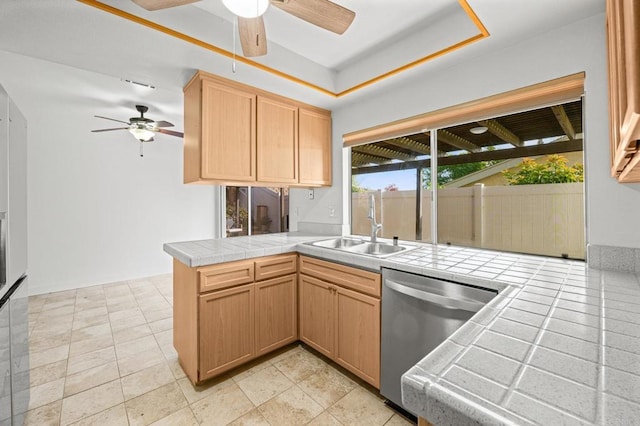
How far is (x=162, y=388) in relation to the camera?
1.92m

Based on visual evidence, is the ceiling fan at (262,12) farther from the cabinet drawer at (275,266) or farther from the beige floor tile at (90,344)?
the beige floor tile at (90,344)

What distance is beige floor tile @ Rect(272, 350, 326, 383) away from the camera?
2045mm

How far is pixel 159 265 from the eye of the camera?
487cm

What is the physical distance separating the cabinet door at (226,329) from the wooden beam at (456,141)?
1.97 metres

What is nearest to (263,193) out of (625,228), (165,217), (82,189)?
(165,217)

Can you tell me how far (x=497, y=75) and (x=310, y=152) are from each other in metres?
1.68

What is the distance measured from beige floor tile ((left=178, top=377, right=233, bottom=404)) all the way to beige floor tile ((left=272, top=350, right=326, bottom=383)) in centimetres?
40

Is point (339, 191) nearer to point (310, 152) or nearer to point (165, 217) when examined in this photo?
point (310, 152)

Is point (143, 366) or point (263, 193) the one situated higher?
point (263, 193)

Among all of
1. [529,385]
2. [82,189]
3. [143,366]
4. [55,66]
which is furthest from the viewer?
[82,189]

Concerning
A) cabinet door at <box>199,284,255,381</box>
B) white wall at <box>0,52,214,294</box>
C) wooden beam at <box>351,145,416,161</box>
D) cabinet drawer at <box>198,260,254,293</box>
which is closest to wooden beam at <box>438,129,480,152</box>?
wooden beam at <box>351,145,416,161</box>

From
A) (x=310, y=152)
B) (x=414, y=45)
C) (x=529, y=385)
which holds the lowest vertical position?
(x=529, y=385)

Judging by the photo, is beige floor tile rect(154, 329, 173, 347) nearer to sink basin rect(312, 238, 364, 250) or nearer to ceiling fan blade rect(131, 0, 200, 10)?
sink basin rect(312, 238, 364, 250)

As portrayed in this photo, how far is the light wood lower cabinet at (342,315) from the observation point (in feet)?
5.97
